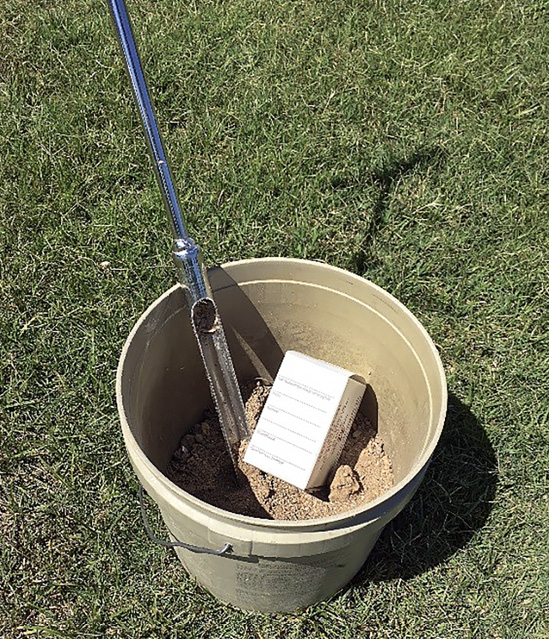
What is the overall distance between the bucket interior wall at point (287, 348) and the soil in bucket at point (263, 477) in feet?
0.11

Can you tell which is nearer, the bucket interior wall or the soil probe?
the soil probe

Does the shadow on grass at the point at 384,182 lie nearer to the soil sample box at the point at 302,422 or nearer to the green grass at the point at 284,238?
the green grass at the point at 284,238

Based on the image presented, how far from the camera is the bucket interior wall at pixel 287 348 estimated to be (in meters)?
1.27

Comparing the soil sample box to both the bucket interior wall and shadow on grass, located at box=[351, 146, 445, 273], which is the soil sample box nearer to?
the bucket interior wall

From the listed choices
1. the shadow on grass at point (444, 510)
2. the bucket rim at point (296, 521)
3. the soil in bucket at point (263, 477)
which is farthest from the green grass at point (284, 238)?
the bucket rim at point (296, 521)

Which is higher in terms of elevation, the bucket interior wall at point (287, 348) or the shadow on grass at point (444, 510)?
the bucket interior wall at point (287, 348)

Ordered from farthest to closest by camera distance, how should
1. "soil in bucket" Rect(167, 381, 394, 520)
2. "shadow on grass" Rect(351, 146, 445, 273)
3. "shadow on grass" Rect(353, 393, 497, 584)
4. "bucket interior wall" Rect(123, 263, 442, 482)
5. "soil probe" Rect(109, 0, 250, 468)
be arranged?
"shadow on grass" Rect(351, 146, 445, 273), "shadow on grass" Rect(353, 393, 497, 584), "soil in bucket" Rect(167, 381, 394, 520), "bucket interior wall" Rect(123, 263, 442, 482), "soil probe" Rect(109, 0, 250, 468)

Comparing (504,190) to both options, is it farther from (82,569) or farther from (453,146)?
(82,569)

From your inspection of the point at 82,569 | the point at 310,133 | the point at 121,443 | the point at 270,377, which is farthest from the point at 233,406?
the point at 310,133

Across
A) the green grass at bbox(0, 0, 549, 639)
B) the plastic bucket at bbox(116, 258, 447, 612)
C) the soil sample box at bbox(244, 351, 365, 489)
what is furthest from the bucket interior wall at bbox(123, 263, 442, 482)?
the green grass at bbox(0, 0, 549, 639)

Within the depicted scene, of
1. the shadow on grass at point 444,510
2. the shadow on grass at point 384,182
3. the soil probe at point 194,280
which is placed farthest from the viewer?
the shadow on grass at point 384,182

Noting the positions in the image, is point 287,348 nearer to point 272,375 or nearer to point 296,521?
point 272,375

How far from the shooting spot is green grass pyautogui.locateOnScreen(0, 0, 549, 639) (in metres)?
1.46

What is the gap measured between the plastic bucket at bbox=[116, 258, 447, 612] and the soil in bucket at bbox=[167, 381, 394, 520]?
0.11 ft
